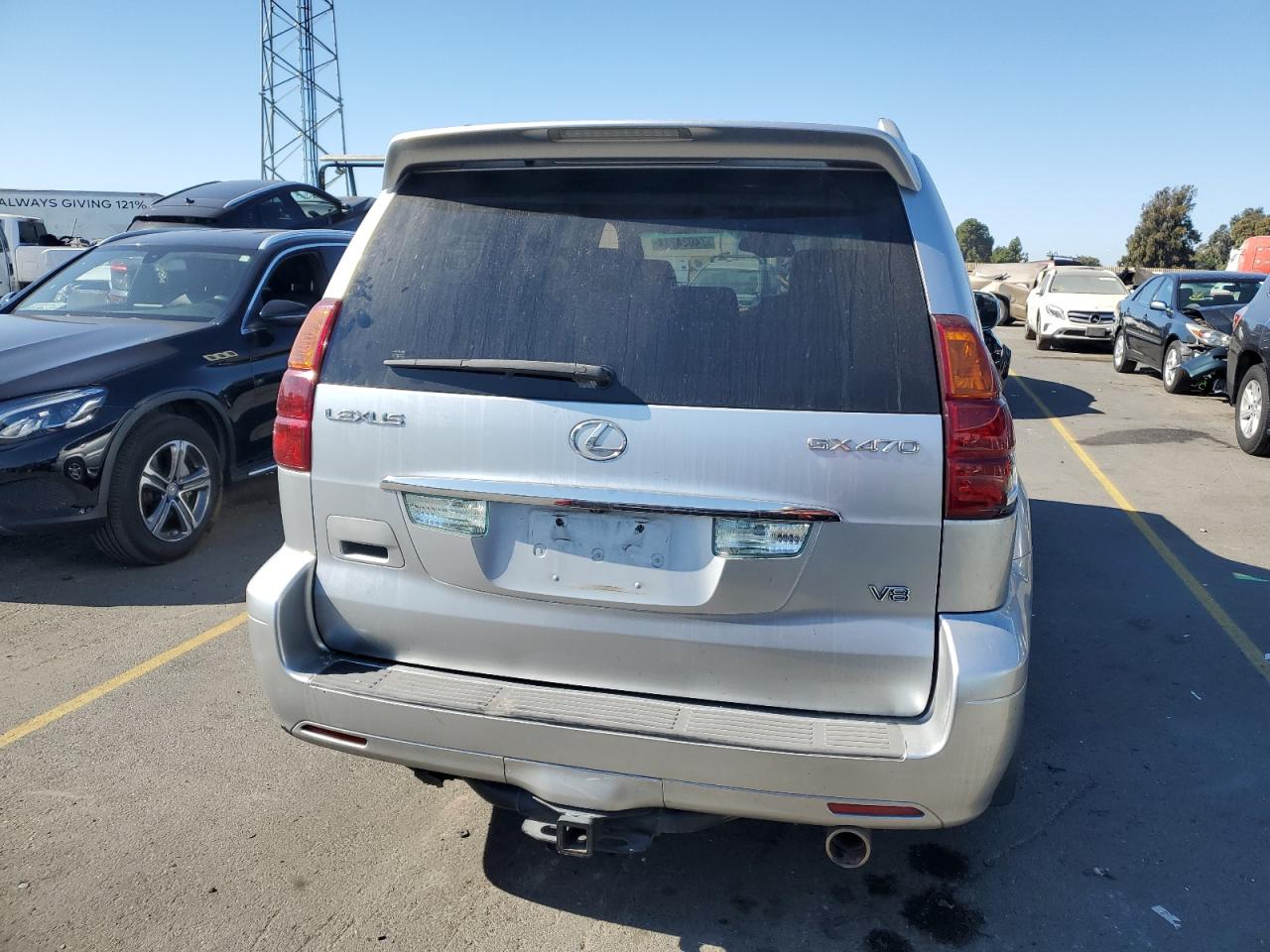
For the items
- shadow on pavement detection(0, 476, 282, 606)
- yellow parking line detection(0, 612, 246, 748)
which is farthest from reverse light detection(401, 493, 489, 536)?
shadow on pavement detection(0, 476, 282, 606)

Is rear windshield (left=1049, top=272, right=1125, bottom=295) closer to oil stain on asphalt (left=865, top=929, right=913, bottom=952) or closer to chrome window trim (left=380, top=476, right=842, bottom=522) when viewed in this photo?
oil stain on asphalt (left=865, top=929, right=913, bottom=952)

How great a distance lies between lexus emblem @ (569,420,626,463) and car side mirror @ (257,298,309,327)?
447 centimetres

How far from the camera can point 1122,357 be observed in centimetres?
1595

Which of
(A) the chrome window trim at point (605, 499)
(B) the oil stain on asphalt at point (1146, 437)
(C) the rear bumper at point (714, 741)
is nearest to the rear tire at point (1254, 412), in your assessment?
(B) the oil stain on asphalt at point (1146, 437)

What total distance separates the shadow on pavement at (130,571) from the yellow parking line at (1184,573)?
5152 millimetres

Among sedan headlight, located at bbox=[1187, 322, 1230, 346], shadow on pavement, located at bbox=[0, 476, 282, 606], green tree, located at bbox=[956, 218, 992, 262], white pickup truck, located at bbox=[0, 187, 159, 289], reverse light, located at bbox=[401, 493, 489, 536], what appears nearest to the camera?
reverse light, located at bbox=[401, 493, 489, 536]

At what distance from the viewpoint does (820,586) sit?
2.41 meters

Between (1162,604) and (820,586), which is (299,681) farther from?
(1162,604)

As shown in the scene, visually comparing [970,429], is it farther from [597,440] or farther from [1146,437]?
[1146,437]

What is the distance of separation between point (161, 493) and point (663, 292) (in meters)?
4.33

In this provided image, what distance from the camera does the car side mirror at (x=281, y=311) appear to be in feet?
20.7

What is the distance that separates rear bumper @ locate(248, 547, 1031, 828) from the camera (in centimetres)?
234

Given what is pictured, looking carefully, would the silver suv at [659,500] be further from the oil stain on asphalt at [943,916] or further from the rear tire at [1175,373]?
the rear tire at [1175,373]

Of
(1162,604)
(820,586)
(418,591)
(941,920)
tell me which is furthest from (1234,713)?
(418,591)
